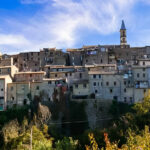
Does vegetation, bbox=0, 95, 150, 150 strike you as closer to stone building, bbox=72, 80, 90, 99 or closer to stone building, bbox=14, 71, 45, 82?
stone building, bbox=72, 80, 90, 99

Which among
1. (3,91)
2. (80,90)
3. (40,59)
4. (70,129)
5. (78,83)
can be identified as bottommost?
(70,129)

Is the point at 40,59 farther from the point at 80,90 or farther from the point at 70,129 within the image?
the point at 70,129

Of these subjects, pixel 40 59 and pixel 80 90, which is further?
pixel 40 59

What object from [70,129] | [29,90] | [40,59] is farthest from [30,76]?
[70,129]

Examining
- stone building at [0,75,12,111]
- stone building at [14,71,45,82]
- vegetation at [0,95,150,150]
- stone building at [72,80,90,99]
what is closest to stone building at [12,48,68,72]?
stone building at [14,71,45,82]

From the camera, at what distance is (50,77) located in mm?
50656

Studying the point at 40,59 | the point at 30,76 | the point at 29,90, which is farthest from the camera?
the point at 40,59

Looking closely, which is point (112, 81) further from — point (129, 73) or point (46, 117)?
point (46, 117)

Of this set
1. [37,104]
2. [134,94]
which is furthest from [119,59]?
[37,104]

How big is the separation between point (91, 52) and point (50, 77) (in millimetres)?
12909

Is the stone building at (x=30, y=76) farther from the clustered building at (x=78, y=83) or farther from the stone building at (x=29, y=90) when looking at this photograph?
the stone building at (x=29, y=90)

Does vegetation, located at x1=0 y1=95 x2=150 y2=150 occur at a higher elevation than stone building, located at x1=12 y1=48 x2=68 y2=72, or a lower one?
lower

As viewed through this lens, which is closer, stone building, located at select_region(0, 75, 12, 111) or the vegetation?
the vegetation

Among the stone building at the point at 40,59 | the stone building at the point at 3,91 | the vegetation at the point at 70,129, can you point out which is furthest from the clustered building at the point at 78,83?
the stone building at the point at 40,59
